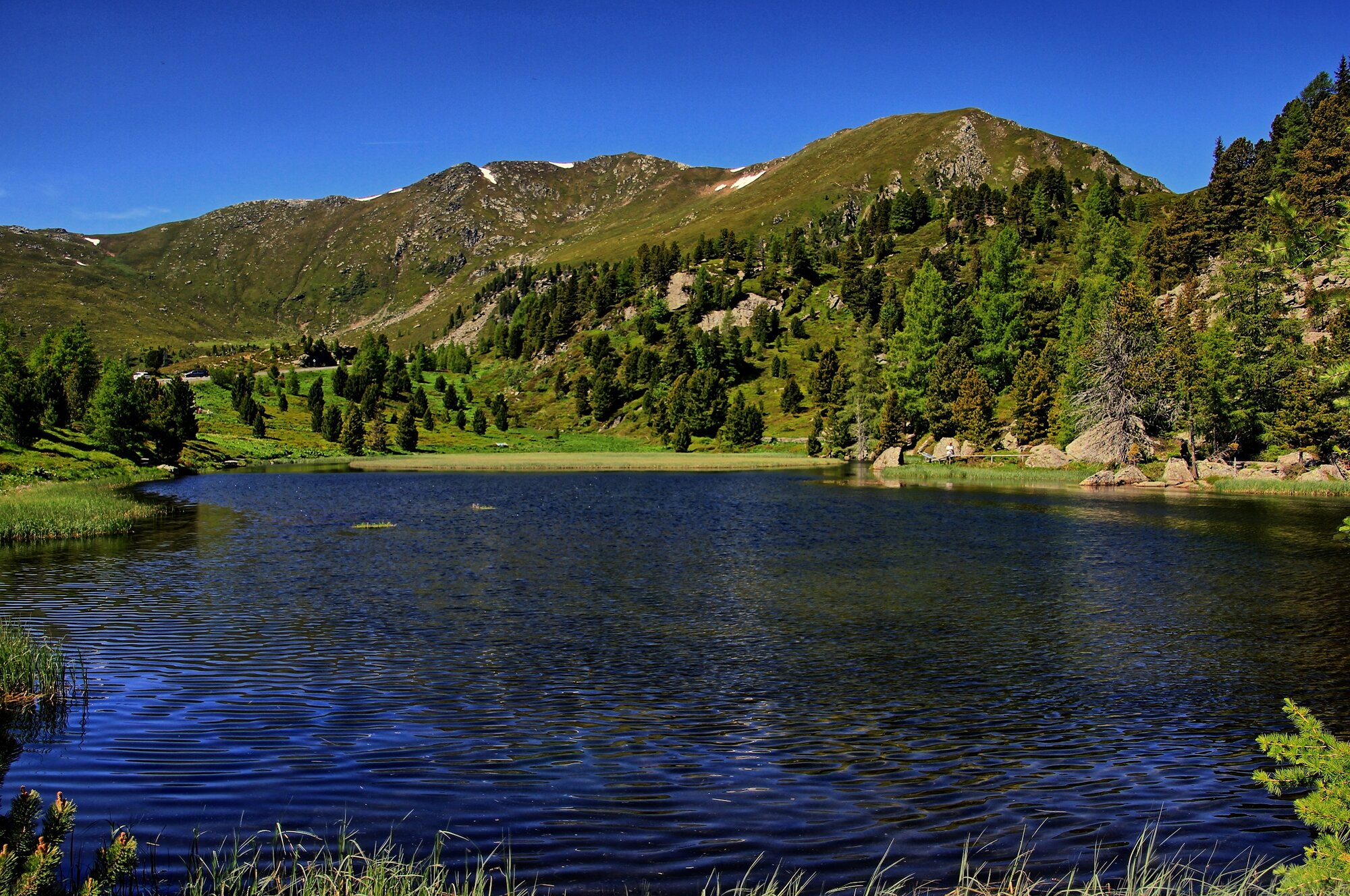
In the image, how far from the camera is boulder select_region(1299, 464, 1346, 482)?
76.0 meters

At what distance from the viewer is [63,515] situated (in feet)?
154

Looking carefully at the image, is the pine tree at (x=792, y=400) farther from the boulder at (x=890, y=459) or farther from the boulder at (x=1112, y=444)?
the boulder at (x=1112, y=444)

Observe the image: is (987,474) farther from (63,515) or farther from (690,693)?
(63,515)

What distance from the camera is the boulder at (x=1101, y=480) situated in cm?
8681

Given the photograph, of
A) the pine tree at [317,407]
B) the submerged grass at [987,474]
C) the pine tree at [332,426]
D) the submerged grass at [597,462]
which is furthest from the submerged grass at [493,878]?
the pine tree at [317,407]

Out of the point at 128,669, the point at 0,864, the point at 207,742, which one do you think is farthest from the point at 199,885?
the point at 128,669

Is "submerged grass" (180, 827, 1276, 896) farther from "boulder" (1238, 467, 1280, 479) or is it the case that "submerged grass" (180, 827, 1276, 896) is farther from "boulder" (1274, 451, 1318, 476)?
"boulder" (1238, 467, 1280, 479)

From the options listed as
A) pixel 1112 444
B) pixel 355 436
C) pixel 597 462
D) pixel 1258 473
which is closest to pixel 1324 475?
pixel 1258 473

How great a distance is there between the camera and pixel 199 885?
9438mm

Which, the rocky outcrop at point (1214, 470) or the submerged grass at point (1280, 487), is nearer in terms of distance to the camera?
the submerged grass at point (1280, 487)

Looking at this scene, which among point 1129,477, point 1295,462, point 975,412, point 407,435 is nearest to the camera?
point 1295,462

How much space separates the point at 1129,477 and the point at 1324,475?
16.8 m

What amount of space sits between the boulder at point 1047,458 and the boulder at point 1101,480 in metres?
12.2

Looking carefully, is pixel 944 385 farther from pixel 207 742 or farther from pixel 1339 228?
pixel 207 742
